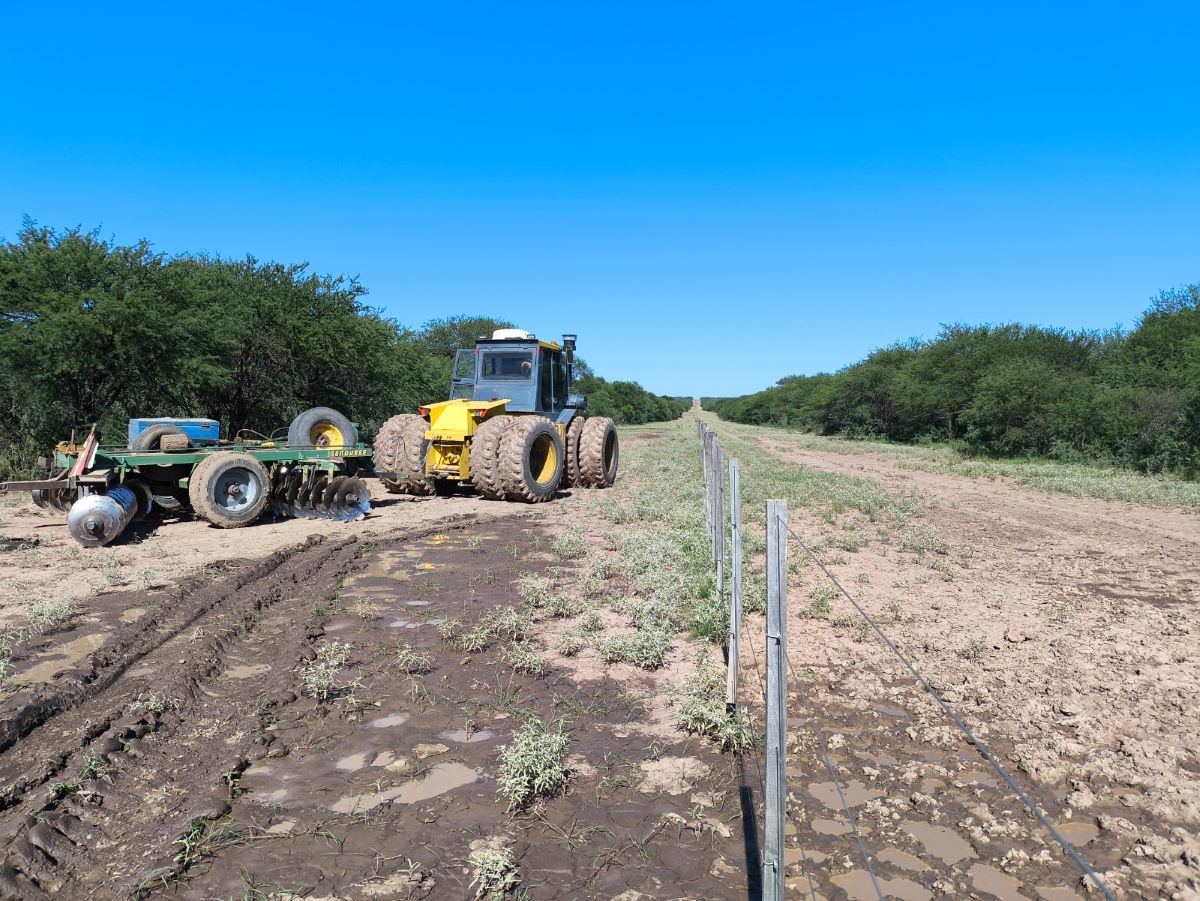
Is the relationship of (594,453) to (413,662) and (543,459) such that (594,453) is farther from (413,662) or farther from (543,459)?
(413,662)

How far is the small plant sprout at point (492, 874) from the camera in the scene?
2737 millimetres

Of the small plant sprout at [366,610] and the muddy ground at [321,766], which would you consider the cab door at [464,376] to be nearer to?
the small plant sprout at [366,610]

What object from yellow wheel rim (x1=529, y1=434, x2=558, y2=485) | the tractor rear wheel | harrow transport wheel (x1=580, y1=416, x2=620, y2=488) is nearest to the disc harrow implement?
the tractor rear wheel

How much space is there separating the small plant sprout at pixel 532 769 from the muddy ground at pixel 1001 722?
1.16 metres

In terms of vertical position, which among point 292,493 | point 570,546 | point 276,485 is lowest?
point 570,546

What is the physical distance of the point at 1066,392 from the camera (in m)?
25.7

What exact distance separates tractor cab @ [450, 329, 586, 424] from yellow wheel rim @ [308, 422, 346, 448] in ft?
7.60

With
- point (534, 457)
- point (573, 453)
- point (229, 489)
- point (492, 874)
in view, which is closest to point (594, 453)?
point (573, 453)

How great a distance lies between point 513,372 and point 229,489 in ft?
18.2

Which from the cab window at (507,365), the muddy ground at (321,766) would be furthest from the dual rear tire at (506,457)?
the muddy ground at (321,766)

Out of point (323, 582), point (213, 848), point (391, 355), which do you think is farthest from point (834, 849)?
point (391, 355)

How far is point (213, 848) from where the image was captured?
297 cm

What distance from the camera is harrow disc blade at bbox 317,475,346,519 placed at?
1098cm

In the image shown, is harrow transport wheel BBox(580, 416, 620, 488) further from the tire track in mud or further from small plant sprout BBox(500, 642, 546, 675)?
small plant sprout BBox(500, 642, 546, 675)
